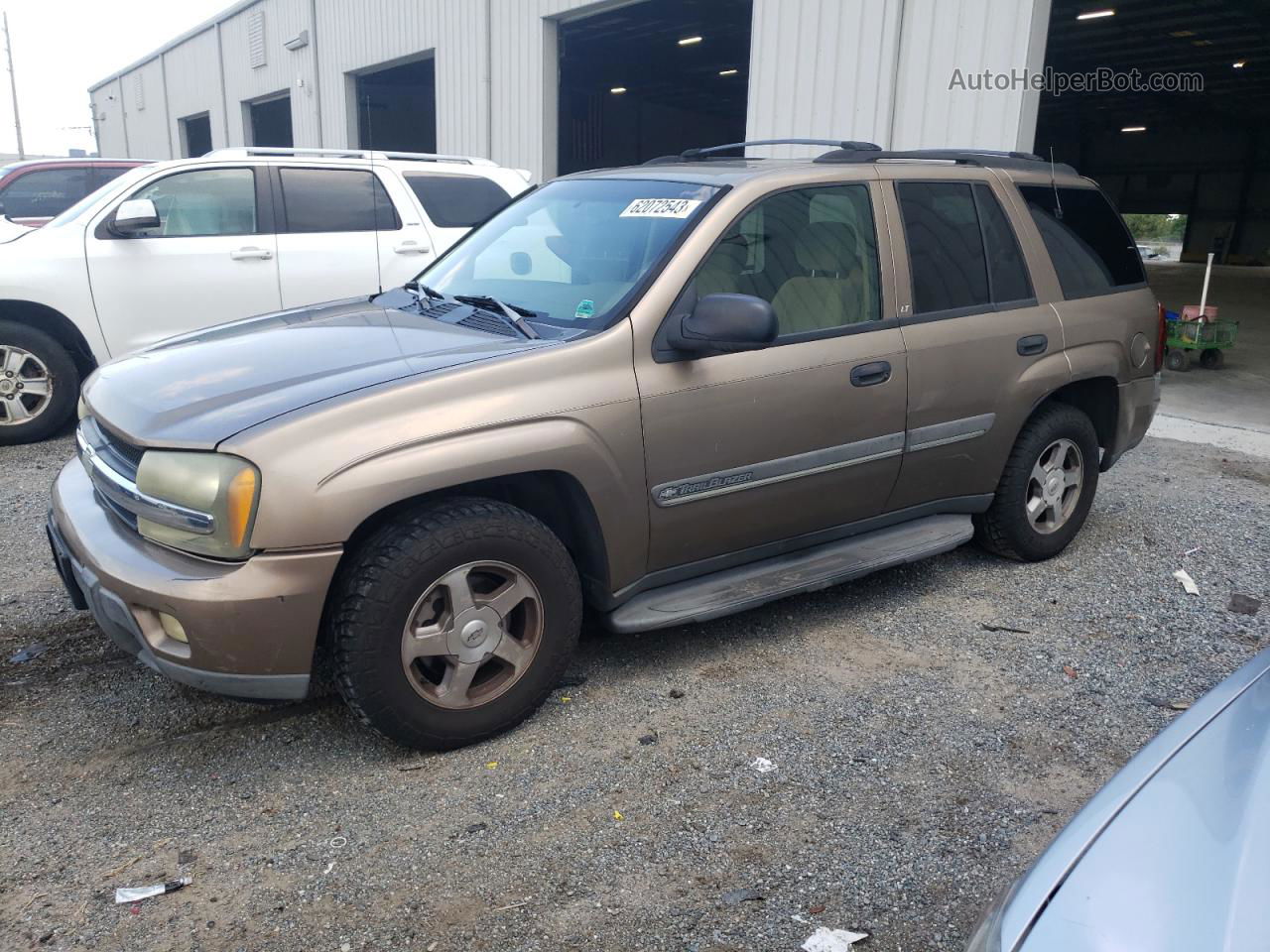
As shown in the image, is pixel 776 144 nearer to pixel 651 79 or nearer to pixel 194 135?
pixel 651 79

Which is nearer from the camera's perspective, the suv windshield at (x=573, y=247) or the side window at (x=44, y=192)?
the suv windshield at (x=573, y=247)

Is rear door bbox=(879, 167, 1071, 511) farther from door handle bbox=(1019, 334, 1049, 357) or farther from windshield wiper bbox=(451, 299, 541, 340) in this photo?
windshield wiper bbox=(451, 299, 541, 340)

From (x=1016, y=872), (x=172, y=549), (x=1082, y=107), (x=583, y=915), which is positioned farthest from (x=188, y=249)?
(x=1082, y=107)

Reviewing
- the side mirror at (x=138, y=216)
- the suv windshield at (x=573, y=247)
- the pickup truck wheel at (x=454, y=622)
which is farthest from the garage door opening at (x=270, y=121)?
the pickup truck wheel at (x=454, y=622)

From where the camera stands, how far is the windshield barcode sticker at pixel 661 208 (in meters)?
3.56

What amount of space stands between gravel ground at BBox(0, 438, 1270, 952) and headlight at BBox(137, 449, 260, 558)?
2.52 feet

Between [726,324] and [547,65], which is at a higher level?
[547,65]

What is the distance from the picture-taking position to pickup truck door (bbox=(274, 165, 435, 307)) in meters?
7.20

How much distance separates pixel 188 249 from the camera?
687 centimetres

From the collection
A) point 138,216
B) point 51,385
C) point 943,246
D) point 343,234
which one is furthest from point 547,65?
point 943,246

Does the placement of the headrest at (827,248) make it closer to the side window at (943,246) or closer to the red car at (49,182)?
the side window at (943,246)

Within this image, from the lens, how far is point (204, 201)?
6973mm

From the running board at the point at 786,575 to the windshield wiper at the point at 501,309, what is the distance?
978 mm

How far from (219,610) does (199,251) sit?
506 cm
